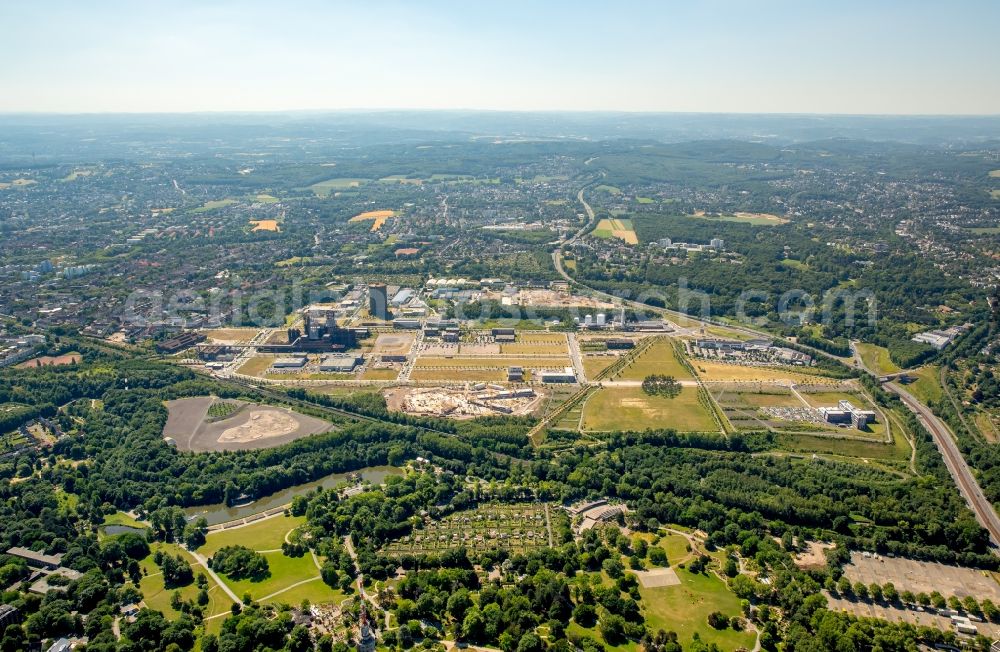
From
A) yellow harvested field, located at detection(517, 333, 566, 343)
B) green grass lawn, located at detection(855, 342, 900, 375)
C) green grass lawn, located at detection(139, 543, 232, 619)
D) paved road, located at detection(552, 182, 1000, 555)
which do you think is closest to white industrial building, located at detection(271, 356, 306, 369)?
yellow harvested field, located at detection(517, 333, 566, 343)

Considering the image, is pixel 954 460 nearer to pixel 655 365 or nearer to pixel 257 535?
pixel 655 365

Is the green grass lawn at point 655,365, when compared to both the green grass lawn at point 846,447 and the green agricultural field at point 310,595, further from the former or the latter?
the green agricultural field at point 310,595

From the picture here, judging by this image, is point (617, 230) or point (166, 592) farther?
point (617, 230)

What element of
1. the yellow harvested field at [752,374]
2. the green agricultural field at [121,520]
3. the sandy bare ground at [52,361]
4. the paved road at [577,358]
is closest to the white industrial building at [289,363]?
the sandy bare ground at [52,361]

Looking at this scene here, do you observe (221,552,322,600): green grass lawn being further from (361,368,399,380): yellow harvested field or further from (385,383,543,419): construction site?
(361,368,399,380): yellow harvested field

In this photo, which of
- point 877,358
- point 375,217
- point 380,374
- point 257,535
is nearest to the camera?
point 257,535

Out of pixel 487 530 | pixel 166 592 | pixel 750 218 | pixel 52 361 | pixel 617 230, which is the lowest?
pixel 166 592

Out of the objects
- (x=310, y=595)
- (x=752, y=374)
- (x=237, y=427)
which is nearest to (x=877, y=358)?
(x=752, y=374)

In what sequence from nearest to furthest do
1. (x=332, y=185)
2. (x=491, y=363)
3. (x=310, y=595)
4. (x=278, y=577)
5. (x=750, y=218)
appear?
(x=310, y=595) < (x=278, y=577) < (x=491, y=363) < (x=750, y=218) < (x=332, y=185)
